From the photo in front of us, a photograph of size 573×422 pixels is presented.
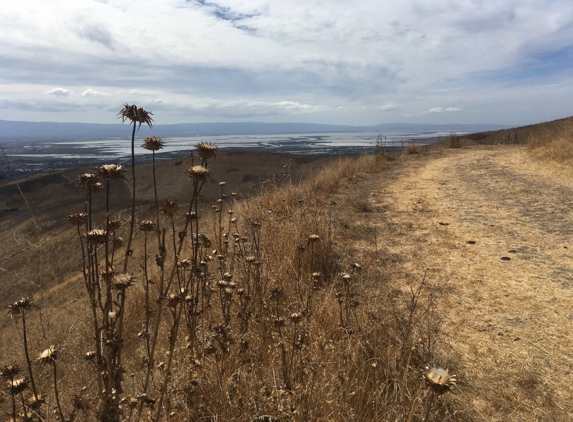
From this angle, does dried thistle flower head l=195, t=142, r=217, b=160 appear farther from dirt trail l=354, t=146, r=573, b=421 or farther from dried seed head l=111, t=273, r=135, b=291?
dirt trail l=354, t=146, r=573, b=421

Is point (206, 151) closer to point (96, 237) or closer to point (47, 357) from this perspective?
point (96, 237)

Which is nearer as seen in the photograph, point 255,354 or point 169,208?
point 169,208

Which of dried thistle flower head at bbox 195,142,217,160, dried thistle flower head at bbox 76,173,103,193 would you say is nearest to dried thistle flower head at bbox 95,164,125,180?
dried thistle flower head at bbox 76,173,103,193

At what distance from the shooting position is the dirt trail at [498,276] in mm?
2354

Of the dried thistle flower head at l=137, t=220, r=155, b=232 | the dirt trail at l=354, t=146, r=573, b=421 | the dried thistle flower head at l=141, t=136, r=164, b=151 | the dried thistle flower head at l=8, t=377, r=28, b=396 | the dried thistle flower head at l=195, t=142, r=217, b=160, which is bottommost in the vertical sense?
the dirt trail at l=354, t=146, r=573, b=421

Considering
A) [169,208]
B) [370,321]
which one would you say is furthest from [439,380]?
[370,321]

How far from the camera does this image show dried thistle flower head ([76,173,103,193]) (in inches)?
52.4

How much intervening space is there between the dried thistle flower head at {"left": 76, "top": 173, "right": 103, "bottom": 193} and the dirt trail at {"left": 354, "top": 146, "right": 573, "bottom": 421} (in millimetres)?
2337

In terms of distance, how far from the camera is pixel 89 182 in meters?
1.34

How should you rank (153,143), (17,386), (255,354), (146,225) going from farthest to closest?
(255,354) < (146,225) < (153,143) < (17,386)

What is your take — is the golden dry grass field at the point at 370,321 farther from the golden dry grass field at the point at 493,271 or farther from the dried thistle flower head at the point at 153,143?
the dried thistle flower head at the point at 153,143

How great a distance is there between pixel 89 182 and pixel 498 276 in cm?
407

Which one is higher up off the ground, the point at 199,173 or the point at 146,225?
the point at 199,173

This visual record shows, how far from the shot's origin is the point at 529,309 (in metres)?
3.25
